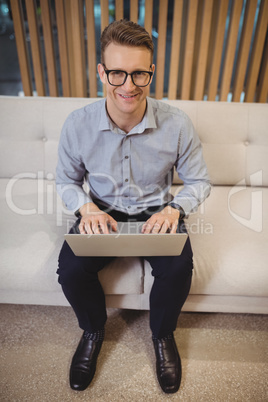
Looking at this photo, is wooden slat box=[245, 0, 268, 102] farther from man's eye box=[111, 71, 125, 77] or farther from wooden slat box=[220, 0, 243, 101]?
man's eye box=[111, 71, 125, 77]

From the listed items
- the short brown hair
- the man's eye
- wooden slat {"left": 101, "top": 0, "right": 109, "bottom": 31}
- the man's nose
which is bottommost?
the man's nose

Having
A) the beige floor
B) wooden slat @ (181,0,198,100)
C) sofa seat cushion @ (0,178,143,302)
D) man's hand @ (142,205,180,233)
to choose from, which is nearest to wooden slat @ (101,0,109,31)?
wooden slat @ (181,0,198,100)

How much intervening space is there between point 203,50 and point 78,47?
2.50 ft

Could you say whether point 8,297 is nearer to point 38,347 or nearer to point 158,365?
point 38,347

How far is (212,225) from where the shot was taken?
129 centimetres

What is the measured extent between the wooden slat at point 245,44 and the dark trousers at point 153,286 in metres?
1.27

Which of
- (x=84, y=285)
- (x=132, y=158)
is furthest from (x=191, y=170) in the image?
(x=84, y=285)

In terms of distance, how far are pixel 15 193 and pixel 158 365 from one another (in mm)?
1098

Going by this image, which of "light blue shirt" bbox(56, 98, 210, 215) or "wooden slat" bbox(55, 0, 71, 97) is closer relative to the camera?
"light blue shirt" bbox(56, 98, 210, 215)

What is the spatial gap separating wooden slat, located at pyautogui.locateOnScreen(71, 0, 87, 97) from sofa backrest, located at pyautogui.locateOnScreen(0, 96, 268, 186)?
349 mm

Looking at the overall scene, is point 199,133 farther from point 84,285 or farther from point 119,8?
point 84,285

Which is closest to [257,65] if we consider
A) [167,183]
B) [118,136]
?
[167,183]

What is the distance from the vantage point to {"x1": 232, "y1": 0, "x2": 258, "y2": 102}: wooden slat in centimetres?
157

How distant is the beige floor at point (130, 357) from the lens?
3.34 feet
